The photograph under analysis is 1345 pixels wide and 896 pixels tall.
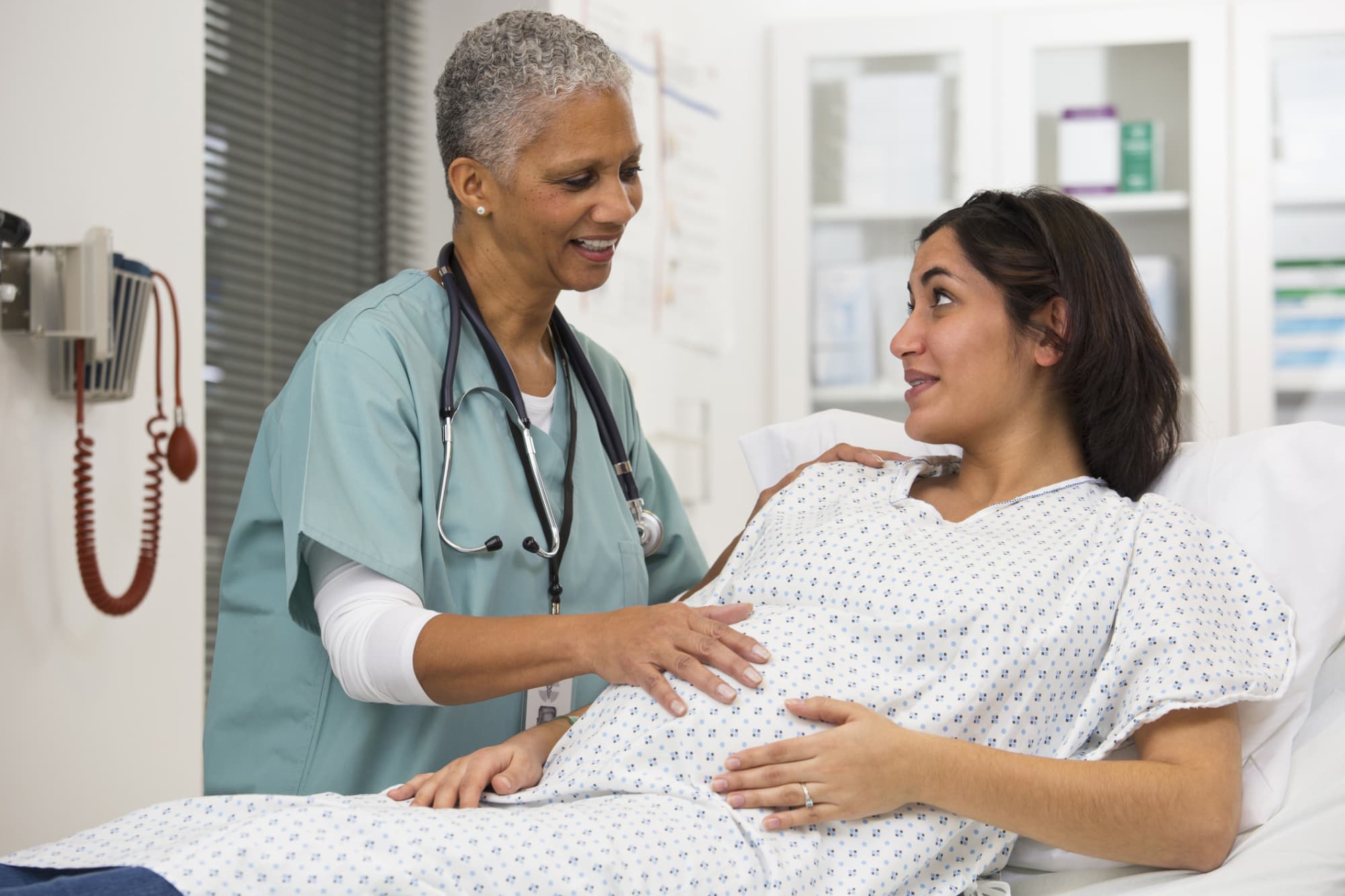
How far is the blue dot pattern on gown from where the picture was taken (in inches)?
42.9

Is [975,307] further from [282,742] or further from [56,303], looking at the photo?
[56,303]

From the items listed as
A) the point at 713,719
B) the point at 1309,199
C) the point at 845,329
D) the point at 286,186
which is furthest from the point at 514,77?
the point at 1309,199

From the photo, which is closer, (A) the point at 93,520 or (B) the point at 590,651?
(B) the point at 590,651

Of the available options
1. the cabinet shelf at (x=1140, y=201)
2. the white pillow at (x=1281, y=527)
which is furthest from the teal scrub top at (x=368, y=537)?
the cabinet shelf at (x=1140, y=201)

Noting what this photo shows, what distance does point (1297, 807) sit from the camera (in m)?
1.30

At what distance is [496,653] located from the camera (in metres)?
1.30

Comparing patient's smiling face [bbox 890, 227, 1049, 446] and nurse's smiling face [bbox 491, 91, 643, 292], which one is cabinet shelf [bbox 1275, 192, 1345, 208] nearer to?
patient's smiling face [bbox 890, 227, 1049, 446]

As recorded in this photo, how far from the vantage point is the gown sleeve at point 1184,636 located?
4.15ft

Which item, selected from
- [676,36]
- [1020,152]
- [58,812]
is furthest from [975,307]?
[1020,152]

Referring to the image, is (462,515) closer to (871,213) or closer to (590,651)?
(590,651)

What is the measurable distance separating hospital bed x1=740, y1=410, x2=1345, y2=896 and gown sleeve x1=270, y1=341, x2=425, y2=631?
2.31 ft

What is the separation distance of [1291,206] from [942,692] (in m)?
2.48

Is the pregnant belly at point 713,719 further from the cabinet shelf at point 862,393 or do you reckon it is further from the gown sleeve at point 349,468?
the cabinet shelf at point 862,393

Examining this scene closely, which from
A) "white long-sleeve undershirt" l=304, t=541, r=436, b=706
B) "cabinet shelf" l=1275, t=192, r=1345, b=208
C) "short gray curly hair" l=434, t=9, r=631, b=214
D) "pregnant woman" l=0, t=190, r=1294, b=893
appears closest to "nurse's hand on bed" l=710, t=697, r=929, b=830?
"pregnant woman" l=0, t=190, r=1294, b=893
